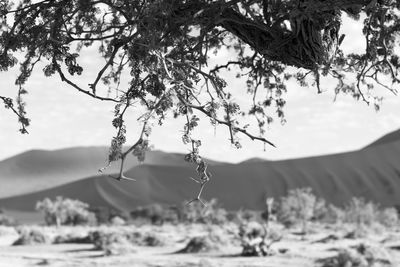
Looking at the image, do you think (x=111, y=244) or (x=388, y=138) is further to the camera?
(x=388, y=138)

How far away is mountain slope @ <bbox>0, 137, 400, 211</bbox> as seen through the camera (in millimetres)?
110312

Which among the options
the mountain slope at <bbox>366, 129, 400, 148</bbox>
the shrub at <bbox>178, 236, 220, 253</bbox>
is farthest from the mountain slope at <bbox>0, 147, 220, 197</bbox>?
the shrub at <bbox>178, 236, 220, 253</bbox>

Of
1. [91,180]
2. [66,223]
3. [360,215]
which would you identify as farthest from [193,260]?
[91,180]

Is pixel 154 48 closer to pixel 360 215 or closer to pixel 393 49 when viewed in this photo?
pixel 393 49

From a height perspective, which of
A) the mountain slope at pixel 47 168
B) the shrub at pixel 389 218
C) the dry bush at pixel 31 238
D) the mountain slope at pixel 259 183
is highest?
the mountain slope at pixel 47 168

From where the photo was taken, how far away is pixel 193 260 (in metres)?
27.2

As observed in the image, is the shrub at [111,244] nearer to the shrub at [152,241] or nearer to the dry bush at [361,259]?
the shrub at [152,241]

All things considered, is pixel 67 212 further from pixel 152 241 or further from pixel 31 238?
pixel 152 241

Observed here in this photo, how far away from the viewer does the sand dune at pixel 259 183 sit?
11031cm

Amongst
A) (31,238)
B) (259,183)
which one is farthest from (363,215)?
(259,183)

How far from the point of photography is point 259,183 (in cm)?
12019

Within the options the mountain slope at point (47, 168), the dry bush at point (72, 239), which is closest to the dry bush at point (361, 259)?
the dry bush at point (72, 239)

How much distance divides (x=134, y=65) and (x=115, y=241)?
2641 cm

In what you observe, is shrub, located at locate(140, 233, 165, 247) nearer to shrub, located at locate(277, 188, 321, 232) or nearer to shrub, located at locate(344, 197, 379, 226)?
shrub, located at locate(277, 188, 321, 232)
